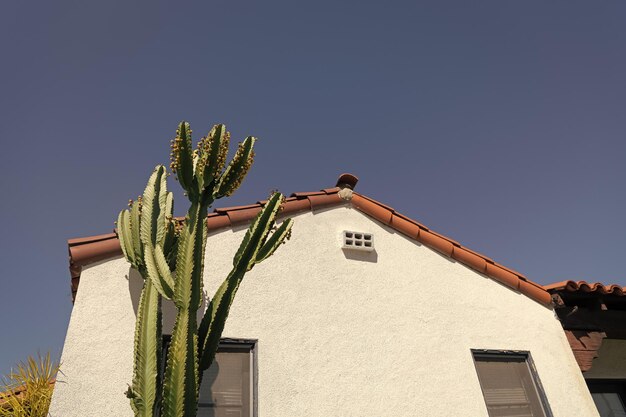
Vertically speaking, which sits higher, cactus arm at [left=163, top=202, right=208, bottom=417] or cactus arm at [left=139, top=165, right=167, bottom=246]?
cactus arm at [left=139, top=165, right=167, bottom=246]

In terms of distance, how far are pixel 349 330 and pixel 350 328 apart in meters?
0.03

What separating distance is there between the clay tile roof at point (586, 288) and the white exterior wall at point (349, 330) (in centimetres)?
43

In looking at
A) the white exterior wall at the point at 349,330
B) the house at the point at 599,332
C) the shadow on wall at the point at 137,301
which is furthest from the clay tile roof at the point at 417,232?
the shadow on wall at the point at 137,301

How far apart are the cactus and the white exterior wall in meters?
0.65

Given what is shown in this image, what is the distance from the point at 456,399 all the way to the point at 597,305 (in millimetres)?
3044

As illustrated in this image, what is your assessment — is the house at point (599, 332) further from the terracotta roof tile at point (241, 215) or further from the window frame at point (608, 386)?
the terracotta roof tile at point (241, 215)

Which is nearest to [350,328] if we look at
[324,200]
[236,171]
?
[324,200]

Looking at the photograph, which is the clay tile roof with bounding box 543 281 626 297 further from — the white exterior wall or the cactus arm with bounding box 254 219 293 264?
the cactus arm with bounding box 254 219 293 264

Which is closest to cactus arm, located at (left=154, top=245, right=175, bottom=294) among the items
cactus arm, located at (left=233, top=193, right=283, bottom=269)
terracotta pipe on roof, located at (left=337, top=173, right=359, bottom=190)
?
cactus arm, located at (left=233, top=193, right=283, bottom=269)

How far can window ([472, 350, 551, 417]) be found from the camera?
586cm

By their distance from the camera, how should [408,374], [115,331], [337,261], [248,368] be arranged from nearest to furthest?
[115,331] < [248,368] < [408,374] < [337,261]

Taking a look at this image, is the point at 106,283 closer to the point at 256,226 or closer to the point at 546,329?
the point at 256,226

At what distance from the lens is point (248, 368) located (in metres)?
5.00

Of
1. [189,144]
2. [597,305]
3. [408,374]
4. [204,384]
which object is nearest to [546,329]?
[597,305]
